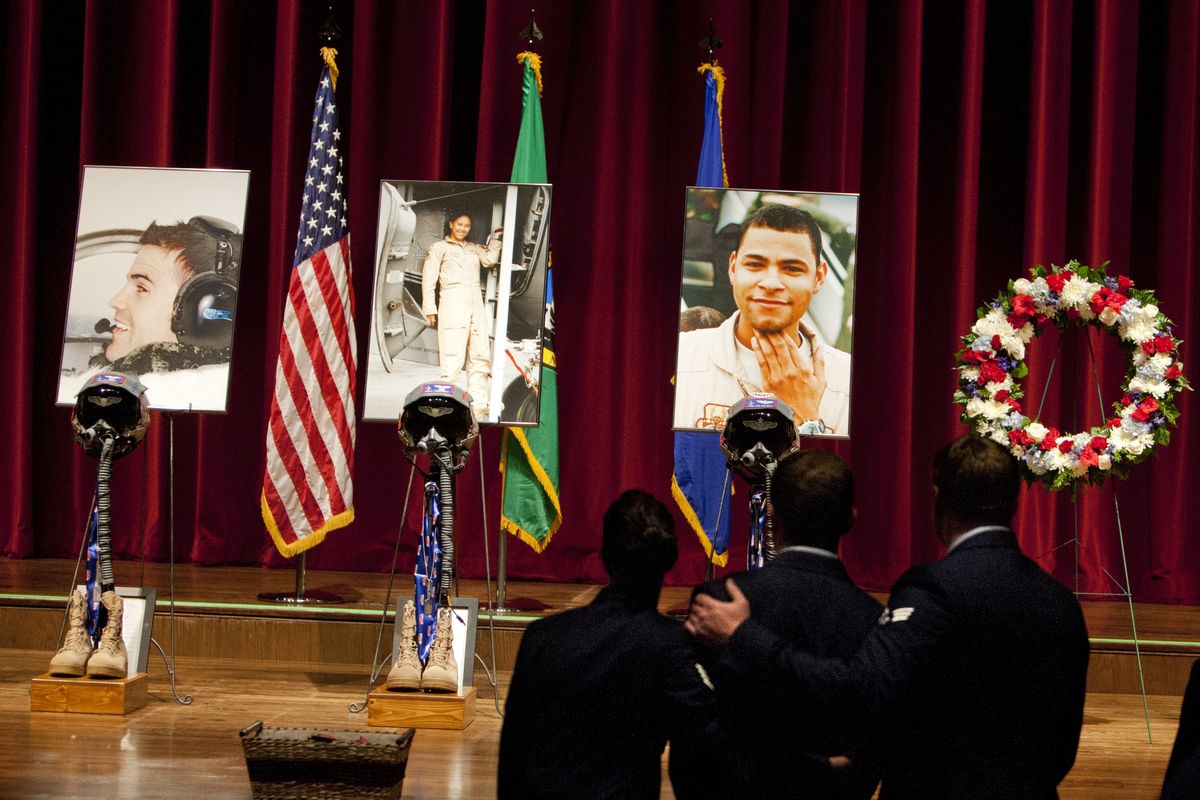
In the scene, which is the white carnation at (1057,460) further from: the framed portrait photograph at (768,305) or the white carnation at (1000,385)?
the framed portrait photograph at (768,305)

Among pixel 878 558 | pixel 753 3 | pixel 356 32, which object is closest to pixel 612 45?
pixel 753 3

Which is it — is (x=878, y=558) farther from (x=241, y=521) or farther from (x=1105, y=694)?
(x=241, y=521)

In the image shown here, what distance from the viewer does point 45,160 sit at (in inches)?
308

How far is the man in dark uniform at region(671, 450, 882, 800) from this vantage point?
7.06 ft

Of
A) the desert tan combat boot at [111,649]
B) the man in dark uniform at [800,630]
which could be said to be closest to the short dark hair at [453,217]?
the desert tan combat boot at [111,649]

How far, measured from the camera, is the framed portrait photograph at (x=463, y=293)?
219 inches

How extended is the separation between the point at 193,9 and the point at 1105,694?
6289 millimetres

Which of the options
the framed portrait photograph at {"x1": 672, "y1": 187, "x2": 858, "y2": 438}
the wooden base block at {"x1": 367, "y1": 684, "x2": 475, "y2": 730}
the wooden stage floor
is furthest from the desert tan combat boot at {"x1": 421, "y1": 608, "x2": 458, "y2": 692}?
the framed portrait photograph at {"x1": 672, "y1": 187, "x2": 858, "y2": 438}

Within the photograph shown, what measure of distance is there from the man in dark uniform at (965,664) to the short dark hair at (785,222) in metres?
3.61

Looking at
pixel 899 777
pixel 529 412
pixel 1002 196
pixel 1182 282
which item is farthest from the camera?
pixel 1002 196

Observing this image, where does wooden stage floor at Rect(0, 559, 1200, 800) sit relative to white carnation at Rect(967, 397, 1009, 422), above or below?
below

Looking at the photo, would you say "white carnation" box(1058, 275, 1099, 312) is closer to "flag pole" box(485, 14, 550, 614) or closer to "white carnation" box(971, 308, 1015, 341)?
"white carnation" box(971, 308, 1015, 341)

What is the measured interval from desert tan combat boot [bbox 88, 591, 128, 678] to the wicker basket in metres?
1.28

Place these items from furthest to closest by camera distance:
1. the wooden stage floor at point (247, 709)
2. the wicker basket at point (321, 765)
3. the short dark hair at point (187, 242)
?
1. the short dark hair at point (187, 242)
2. the wooden stage floor at point (247, 709)
3. the wicker basket at point (321, 765)
